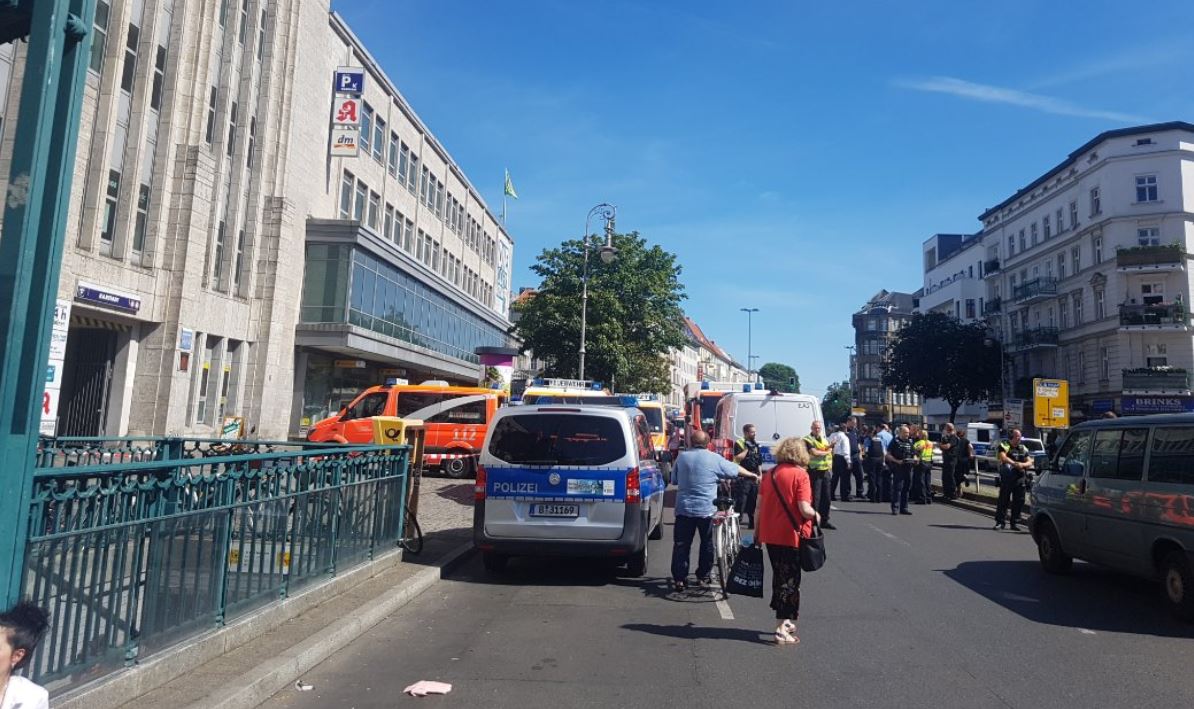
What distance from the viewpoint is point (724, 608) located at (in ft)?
26.0

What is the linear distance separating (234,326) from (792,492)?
23229 millimetres

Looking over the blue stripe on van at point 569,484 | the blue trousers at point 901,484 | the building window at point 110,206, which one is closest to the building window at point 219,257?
the building window at point 110,206

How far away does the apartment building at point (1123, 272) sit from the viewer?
43250 mm

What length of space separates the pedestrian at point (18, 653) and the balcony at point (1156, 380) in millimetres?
50474

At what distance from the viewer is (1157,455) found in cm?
796

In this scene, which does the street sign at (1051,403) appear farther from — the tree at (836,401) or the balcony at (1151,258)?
the tree at (836,401)

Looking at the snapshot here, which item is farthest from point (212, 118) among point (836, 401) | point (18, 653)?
point (836, 401)

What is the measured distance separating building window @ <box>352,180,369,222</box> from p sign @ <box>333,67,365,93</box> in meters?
3.76

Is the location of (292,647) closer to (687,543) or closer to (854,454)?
→ (687,543)

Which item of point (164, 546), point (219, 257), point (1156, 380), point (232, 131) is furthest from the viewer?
point (1156, 380)

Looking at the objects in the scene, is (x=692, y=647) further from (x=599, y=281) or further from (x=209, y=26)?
(x=599, y=281)

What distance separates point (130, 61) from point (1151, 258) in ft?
157

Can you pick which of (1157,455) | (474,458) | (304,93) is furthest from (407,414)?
(1157,455)

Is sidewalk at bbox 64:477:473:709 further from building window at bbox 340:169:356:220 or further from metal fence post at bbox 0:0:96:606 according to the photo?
building window at bbox 340:169:356:220
